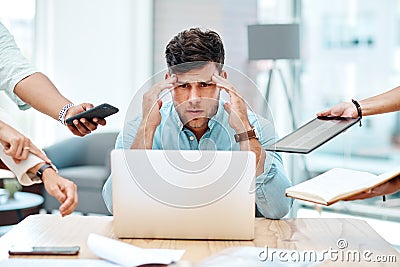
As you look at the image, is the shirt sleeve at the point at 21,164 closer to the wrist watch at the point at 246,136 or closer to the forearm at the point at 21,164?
the forearm at the point at 21,164

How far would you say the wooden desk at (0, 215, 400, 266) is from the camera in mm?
1659

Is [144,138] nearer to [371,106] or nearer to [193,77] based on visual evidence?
[193,77]

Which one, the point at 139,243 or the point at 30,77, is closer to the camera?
the point at 139,243

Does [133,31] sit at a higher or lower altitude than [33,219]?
higher

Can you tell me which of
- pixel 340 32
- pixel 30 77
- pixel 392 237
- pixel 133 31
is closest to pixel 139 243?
pixel 30 77

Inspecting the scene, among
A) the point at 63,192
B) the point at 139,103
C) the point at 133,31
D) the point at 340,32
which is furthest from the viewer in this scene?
the point at 133,31

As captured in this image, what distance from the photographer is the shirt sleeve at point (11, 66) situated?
211cm

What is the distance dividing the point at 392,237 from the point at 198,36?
3201 millimetres

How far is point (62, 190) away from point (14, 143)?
0.51 feet

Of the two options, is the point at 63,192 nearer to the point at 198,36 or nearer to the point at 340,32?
the point at 198,36

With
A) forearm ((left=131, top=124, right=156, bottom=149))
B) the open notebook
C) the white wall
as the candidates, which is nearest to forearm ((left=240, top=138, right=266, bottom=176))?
the open notebook

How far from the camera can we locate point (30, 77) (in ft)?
6.91

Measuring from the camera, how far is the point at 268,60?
5.18m

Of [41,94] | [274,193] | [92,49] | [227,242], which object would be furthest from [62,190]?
[92,49]
